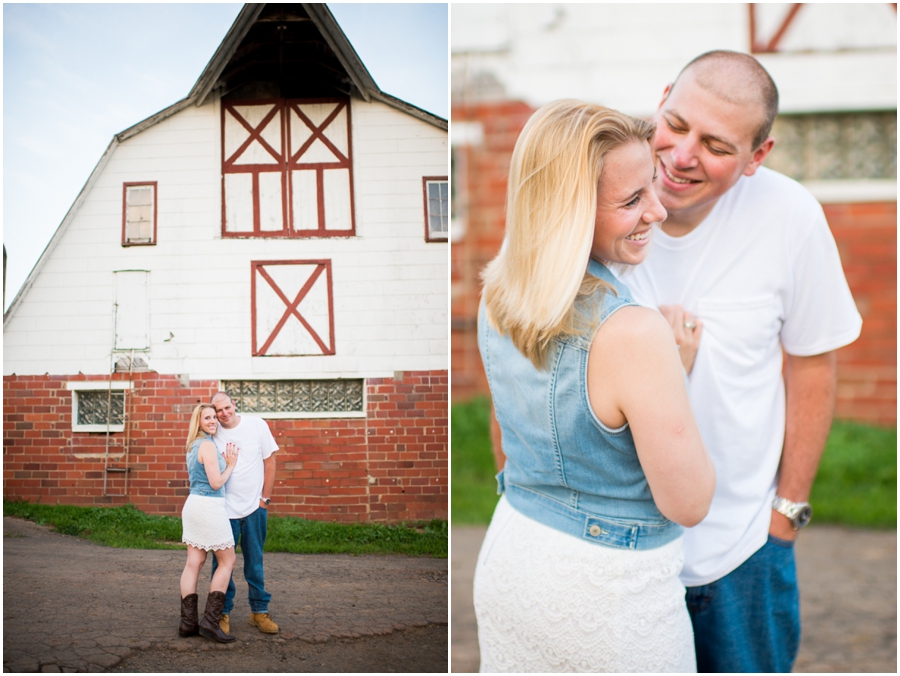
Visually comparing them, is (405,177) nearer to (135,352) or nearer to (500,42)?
(135,352)

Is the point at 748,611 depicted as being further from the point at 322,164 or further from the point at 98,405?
the point at 98,405

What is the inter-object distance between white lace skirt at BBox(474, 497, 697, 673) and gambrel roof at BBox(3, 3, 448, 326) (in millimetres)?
1398

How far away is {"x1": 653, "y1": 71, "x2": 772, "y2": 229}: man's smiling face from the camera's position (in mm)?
1859

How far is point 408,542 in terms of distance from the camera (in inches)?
95.3

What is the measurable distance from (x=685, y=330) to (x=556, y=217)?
22.0 inches

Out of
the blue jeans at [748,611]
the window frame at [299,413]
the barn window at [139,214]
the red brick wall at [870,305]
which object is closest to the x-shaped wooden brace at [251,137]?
the barn window at [139,214]

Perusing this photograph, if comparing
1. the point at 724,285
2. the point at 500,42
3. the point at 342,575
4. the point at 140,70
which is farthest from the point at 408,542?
the point at 500,42

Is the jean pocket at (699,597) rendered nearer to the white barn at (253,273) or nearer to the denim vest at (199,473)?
the white barn at (253,273)

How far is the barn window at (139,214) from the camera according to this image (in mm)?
2326

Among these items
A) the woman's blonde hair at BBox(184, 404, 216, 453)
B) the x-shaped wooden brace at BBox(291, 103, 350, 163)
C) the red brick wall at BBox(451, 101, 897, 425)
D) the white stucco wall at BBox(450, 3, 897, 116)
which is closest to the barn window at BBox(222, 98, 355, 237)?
the x-shaped wooden brace at BBox(291, 103, 350, 163)

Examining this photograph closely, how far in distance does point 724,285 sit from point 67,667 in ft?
7.45

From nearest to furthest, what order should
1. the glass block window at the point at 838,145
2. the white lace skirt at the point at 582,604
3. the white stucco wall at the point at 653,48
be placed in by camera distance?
1. the white lace skirt at the point at 582,604
2. the white stucco wall at the point at 653,48
3. the glass block window at the point at 838,145

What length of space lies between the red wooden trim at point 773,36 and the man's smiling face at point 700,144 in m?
3.16

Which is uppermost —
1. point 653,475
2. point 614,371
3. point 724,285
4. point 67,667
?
point 724,285
